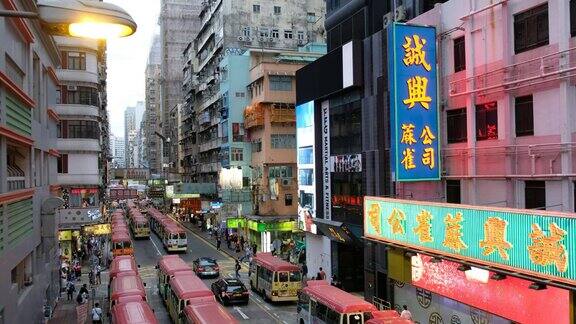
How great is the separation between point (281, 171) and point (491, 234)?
39211 mm

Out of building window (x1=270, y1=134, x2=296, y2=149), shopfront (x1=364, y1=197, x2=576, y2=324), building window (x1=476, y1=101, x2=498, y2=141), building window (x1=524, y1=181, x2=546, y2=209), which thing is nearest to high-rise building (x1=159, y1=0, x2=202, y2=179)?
building window (x1=270, y1=134, x2=296, y2=149)

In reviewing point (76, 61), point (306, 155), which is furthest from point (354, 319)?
point (76, 61)

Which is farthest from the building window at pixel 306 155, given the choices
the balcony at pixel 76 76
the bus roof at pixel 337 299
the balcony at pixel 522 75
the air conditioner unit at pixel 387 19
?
the balcony at pixel 76 76

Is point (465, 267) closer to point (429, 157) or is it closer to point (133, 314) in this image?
point (429, 157)

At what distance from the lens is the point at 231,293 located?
3014 centimetres

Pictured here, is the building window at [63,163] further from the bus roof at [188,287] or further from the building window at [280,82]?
the bus roof at [188,287]

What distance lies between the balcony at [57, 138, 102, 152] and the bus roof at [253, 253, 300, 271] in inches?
764

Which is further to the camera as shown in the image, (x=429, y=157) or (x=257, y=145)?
(x=257, y=145)

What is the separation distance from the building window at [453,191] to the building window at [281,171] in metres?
32.4

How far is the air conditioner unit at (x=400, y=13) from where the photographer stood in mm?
26175

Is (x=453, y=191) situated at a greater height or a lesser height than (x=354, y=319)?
greater

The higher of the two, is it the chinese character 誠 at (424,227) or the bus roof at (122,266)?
the chinese character 誠 at (424,227)

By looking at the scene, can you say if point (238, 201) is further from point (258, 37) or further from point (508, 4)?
point (508, 4)

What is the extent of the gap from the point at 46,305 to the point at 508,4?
23965mm
